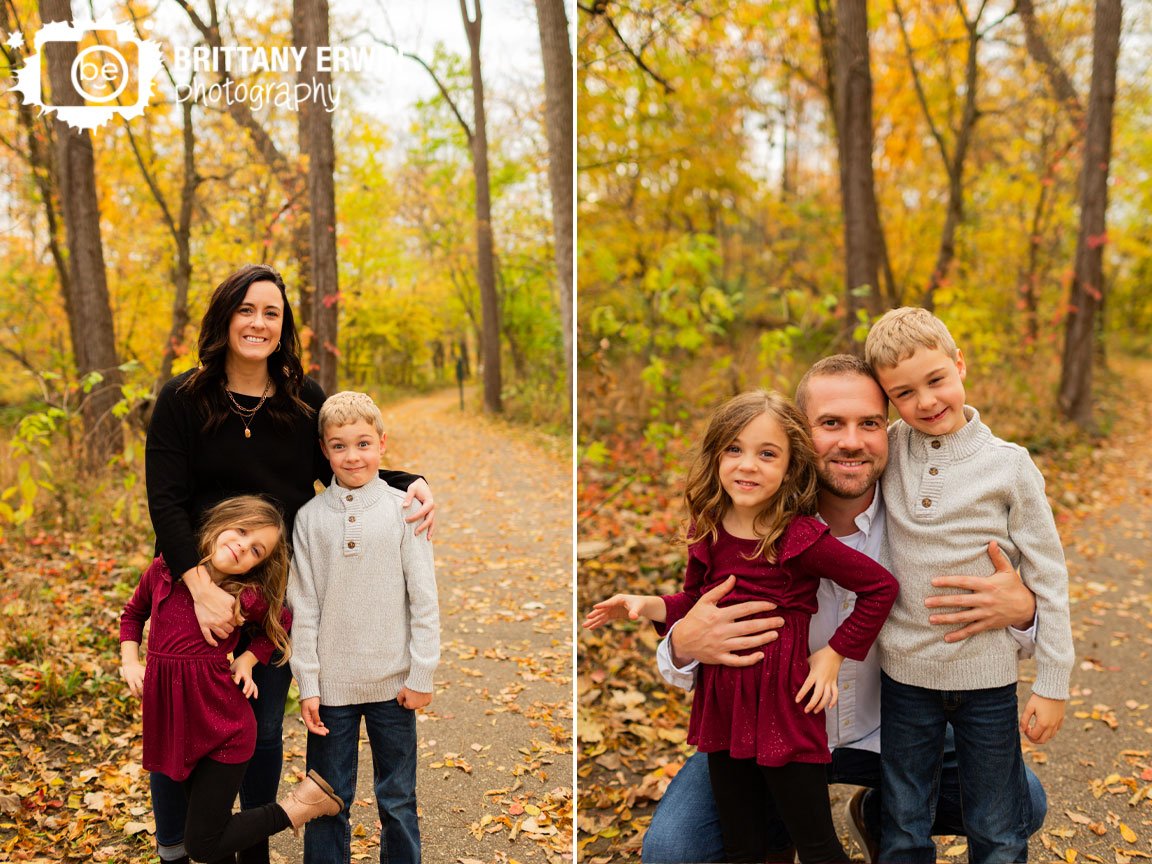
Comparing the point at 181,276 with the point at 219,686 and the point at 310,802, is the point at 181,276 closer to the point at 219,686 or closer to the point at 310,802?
the point at 219,686

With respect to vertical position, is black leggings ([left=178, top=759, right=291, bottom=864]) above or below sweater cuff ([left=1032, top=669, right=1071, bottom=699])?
below

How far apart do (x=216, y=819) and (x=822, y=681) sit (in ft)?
5.35

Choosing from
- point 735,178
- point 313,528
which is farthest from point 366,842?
point 735,178

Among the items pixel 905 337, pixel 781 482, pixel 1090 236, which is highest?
pixel 1090 236

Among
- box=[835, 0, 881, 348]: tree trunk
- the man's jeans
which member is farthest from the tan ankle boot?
box=[835, 0, 881, 348]: tree trunk

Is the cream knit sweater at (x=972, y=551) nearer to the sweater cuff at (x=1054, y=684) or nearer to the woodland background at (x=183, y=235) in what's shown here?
the sweater cuff at (x=1054, y=684)

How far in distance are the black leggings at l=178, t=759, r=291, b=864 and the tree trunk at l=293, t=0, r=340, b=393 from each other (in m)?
3.63

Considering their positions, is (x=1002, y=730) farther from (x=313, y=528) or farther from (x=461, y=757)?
(x=461, y=757)

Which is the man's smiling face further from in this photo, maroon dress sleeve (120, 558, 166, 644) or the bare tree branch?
the bare tree branch

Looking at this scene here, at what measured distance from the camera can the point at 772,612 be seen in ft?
6.95

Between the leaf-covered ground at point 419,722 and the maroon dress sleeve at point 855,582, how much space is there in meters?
1.65

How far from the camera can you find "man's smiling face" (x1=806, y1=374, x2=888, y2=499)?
7.08 ft

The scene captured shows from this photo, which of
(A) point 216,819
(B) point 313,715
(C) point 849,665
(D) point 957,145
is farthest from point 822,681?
(D) point 957,145

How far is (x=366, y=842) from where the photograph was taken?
309 centimetres
